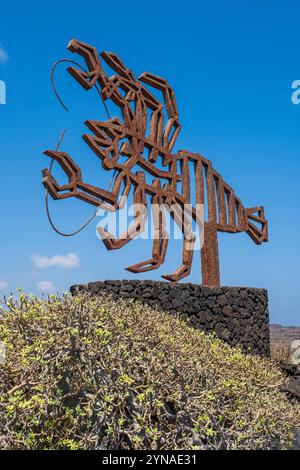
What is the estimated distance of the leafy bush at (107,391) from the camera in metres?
4.36

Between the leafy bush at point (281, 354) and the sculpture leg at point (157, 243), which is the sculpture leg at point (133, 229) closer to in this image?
the sculpture leg at point (157, 243)

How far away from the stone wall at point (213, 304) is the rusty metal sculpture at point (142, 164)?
48 centimetres

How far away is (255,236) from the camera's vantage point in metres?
16.1

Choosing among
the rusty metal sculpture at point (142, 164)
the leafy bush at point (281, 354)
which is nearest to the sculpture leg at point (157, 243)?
the rusty metal sculpture at point (142, 164)

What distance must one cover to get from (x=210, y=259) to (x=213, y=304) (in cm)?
135

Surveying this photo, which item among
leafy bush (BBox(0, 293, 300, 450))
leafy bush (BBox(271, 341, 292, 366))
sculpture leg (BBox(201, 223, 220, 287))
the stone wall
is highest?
sculpture leg (BBox(201, 223, 220, 287))

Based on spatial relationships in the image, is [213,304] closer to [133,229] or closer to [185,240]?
[185,240]

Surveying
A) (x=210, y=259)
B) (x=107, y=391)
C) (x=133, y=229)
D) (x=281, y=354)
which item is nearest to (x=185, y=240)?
(x=210, y=259)

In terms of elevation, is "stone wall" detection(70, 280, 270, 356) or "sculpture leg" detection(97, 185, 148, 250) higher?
"sculpture leg" detection(97, 185, 148, 250)

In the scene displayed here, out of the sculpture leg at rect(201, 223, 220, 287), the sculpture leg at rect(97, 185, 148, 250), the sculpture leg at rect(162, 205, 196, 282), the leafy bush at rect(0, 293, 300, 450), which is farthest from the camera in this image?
the sculpture leg at rect(201, 223, 220, 287)

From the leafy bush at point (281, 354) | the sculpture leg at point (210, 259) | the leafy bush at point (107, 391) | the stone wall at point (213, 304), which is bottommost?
the leafy bush at point (281, 354)

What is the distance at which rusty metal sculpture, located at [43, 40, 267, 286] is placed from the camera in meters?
11.2

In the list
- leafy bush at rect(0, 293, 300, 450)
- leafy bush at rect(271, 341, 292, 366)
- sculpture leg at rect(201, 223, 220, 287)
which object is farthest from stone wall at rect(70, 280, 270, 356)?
leafy bush at rect(0, 293, 300, 450)

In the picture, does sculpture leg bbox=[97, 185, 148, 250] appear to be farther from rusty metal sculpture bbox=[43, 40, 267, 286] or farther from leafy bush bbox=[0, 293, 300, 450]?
leafy bush bbox=[0, 293, 300, 450]
